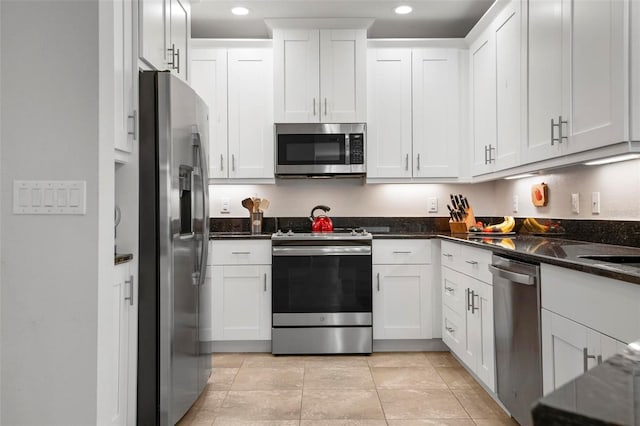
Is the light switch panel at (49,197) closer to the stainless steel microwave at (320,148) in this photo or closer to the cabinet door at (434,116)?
the stainless steel microwave at (320,148)

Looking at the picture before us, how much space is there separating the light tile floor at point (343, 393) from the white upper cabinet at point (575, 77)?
56.4 inches

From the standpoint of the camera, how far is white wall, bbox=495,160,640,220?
89.3 inches

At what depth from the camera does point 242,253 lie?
3.62 m

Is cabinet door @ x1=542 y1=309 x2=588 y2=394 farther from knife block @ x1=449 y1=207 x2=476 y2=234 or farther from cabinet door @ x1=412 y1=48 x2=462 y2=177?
cabinet door @ x1=412 y1=48 x2=462 y2=177

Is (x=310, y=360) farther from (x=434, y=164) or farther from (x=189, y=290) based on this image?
(x=434, y=164)

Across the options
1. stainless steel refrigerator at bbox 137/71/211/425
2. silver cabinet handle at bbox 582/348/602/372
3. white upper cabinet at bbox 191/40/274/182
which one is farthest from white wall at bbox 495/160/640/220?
stainless steel refrigerator at bbox 137/71/211/425

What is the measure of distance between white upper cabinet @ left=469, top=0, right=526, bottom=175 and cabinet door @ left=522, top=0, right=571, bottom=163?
0.39ft

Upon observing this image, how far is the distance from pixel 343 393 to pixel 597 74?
209cm

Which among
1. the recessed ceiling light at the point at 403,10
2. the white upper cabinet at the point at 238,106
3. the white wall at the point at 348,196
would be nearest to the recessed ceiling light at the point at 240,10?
the white upper cabinet at the point at 238,106

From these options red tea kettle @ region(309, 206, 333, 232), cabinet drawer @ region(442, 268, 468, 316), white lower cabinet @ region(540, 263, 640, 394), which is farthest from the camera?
red tea kettle @ region(309, 206, 333, 232)

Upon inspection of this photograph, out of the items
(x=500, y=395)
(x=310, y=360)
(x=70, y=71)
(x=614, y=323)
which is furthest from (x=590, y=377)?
(x=310, y=360)

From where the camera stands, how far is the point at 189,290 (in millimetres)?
2436

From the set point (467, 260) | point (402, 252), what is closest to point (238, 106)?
point (402, 252)

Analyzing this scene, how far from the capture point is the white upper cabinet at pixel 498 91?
2.81m
